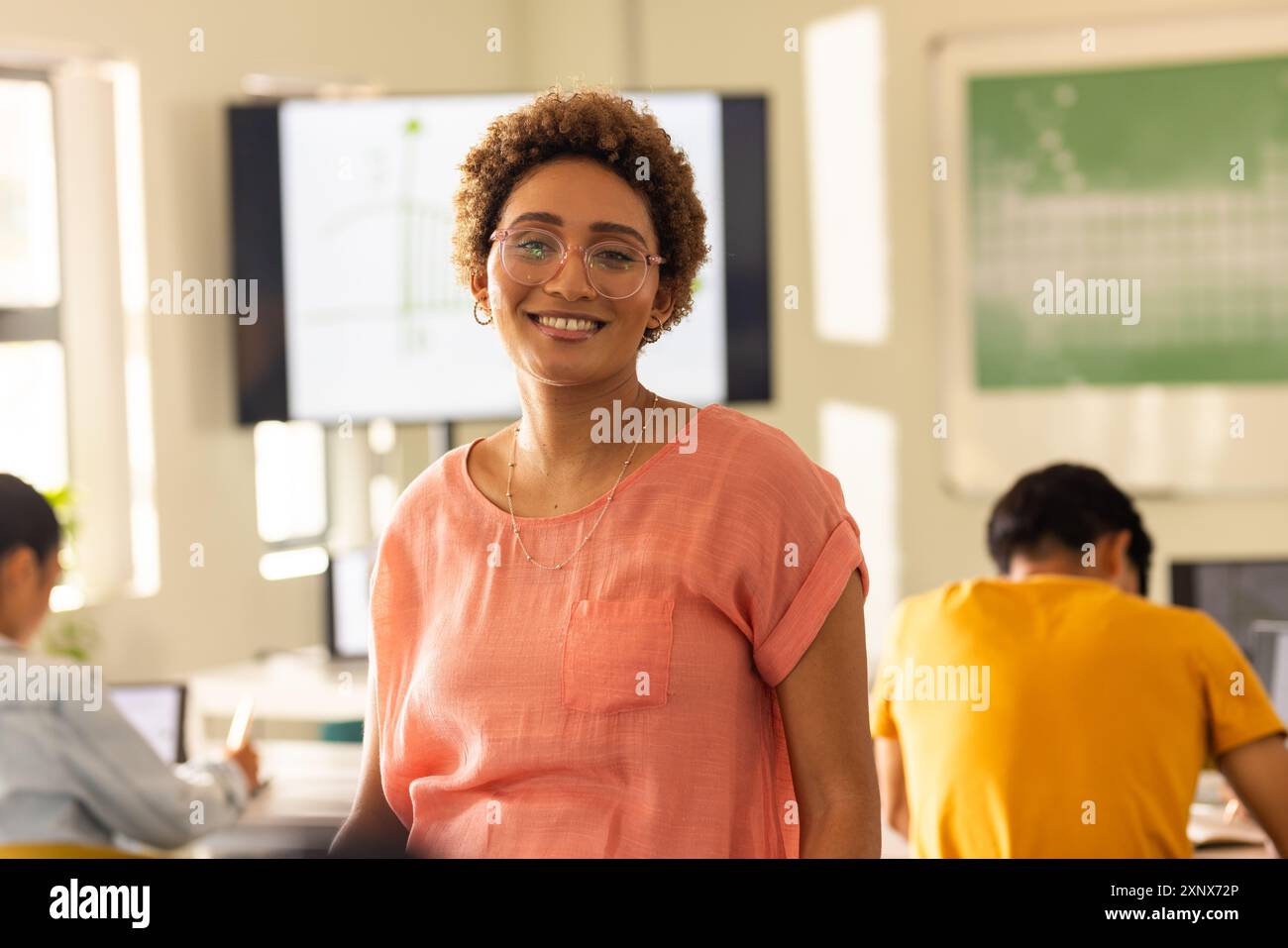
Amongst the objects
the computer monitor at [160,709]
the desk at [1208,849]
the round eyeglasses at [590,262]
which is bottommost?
the desk at [1208,849]

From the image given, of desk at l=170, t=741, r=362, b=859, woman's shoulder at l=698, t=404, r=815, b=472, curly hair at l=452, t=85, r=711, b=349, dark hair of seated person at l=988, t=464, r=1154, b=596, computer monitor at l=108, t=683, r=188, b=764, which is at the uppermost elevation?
curly hair at l=452, t=85, r=711, b=349

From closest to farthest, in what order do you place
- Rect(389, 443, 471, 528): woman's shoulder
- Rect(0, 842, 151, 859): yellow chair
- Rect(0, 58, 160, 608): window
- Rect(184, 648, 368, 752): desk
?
Rect(389, 443, 471, 528): woman's shoulder, Rect(0, 842, 151, 859): yellow chair, Rect(184, 648, 368, 752): desk, Rect(0, 58, 160, 608): window

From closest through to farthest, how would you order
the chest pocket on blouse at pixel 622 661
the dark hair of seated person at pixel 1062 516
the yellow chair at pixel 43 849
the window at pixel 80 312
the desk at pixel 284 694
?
the chest pocket on blouse at pixel 622 661 → the yellow chair at pixel 43 849 → the dark hair of seated person at pixel 1062 516 → the desk at pixel 284 694 → the window at pixel 80 312

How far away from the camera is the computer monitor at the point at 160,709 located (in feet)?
6.81

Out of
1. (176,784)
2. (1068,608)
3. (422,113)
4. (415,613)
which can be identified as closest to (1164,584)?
(1068,608)

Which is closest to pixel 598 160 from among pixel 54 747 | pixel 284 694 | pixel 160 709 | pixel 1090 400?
pixel 54 747

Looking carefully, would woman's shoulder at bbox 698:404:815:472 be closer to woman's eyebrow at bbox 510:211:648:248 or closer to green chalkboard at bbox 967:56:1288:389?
woman's eyebrow at bbox 510:211:648:248

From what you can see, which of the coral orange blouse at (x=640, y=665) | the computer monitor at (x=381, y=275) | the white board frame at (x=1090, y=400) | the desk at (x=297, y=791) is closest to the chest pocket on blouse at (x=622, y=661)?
the coral orange blouse at (x=640, y=665)

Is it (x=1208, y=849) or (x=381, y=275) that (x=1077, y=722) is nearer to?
(x=1208, y=849)

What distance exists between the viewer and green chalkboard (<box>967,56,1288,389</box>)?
303 centimetres

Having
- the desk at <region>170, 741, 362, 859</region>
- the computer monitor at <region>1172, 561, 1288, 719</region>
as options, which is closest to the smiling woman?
the desk at <region>170, 741, 362, 859</region>

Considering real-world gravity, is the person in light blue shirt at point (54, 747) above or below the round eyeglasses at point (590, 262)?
below

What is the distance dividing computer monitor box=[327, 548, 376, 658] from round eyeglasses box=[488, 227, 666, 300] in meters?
1.87

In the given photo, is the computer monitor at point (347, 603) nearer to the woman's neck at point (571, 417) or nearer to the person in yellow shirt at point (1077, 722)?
the person in yellow shirt at point (1077, 722)
